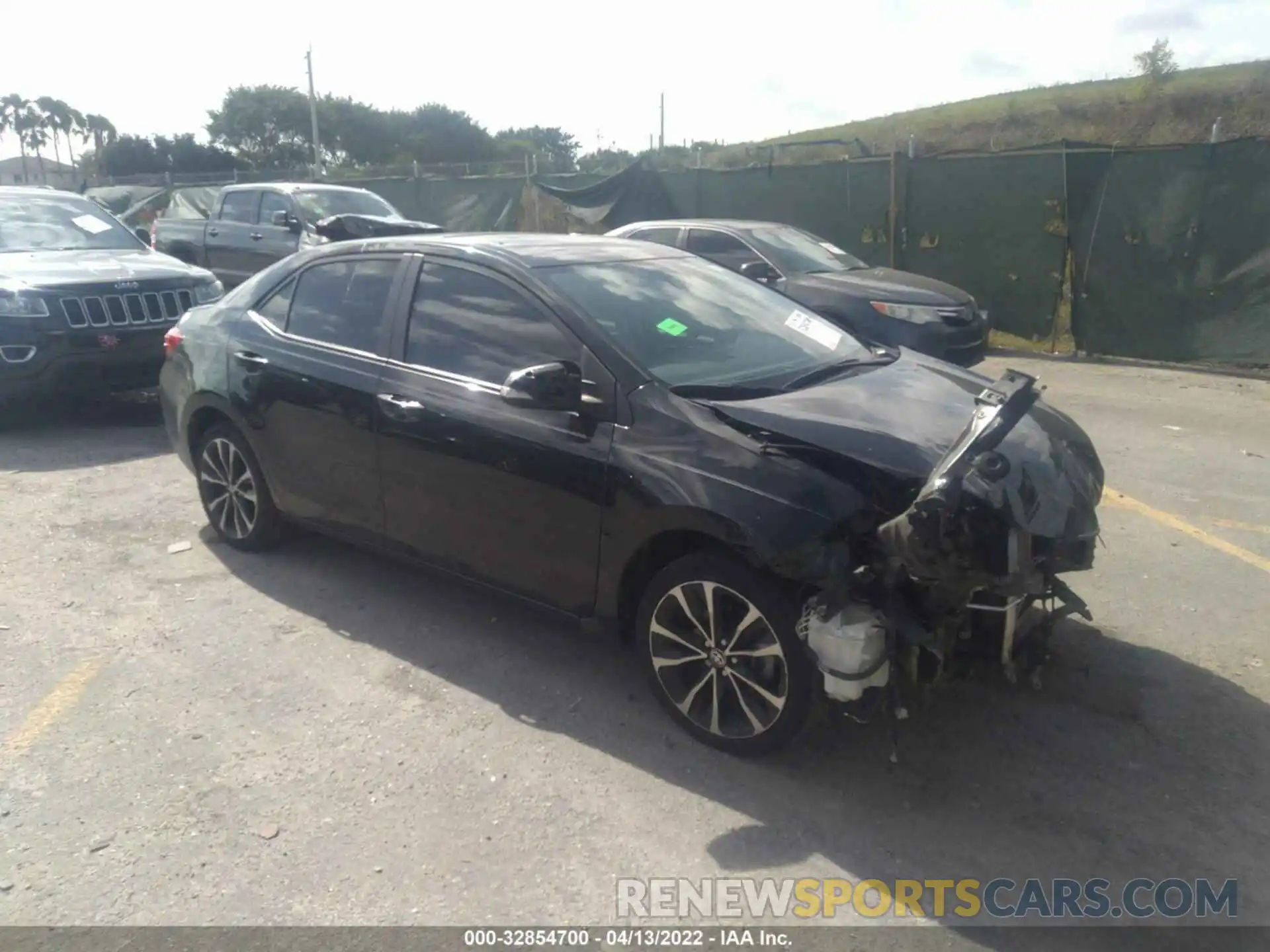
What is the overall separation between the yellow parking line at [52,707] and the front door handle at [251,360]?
4.99 ft

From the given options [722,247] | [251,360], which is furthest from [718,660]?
[722,247]

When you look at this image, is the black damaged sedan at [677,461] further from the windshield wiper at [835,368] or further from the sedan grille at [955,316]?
the sedan grille at [955,316]

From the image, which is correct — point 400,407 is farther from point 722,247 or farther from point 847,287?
point 722,247

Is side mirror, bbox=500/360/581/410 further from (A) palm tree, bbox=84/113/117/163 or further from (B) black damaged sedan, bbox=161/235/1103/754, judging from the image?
(A) palm tree, bbox=84/113/117/163

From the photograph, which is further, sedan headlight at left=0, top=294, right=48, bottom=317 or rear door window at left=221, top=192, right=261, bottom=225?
rear door window at left=221, top=192, right=261, bottom=225

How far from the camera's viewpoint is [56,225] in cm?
920

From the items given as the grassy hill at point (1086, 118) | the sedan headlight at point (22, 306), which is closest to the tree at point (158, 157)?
the grassy hill at point (1086, 118)

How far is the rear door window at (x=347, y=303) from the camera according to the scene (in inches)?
179

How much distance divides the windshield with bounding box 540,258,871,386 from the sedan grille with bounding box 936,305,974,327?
508 centimetres

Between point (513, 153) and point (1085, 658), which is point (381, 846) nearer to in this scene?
point (1085, 658)

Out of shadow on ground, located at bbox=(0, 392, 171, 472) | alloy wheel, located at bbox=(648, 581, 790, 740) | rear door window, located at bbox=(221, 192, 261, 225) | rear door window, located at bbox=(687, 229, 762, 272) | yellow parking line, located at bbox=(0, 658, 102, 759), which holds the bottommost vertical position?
yellow parking line, located at bbox=(0, 658, 102, 759)

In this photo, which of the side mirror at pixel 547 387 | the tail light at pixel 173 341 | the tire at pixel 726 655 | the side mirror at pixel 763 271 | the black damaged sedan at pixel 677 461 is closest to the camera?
the black damaged sedan at pixel 677 461

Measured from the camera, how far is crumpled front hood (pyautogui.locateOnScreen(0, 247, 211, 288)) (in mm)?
7961

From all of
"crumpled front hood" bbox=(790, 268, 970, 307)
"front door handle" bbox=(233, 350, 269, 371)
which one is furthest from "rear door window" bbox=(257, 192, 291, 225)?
"front door handle" bbox=(233, 350, 269, 371)
